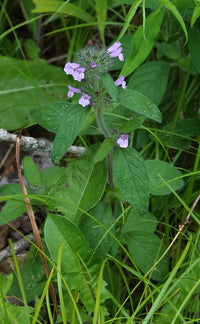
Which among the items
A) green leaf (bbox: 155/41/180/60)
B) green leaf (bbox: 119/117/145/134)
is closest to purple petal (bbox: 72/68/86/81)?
green leaf (bbox: 119/117/145/134)

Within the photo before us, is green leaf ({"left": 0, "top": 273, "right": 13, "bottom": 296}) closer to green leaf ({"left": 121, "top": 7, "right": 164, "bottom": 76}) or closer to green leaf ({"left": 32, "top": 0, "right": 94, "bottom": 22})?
green leaf ({"left": 121, "top": 7, "right": 164, "bottom": 76})

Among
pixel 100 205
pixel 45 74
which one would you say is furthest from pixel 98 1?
pixel 100 205

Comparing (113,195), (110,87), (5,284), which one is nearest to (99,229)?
(113,195)

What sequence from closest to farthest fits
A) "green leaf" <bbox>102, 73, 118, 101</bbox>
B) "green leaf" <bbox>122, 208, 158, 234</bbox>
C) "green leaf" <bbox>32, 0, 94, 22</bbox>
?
"green leaf" <bbox>102, 73, 118, 101</bbox> → "green leaf" <bbox>122, 208, 158, 234</bbox> → "green leaf" <bbox>32, 0, 94, 22</bbox>

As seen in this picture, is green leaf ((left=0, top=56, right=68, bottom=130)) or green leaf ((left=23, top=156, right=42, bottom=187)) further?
green leaf ((left=0, top=56, right=68, bottom=130))

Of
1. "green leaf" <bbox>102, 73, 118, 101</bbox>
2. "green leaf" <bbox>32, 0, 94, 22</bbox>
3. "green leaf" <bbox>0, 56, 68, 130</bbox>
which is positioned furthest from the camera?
"green leaf" <bbox>0, 56, 68, 130</bbox>

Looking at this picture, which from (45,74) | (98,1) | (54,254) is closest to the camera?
(54,254)

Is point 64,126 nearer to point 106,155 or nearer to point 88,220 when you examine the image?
point 106,155

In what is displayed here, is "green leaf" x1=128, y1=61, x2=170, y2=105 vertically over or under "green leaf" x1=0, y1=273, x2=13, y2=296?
over
